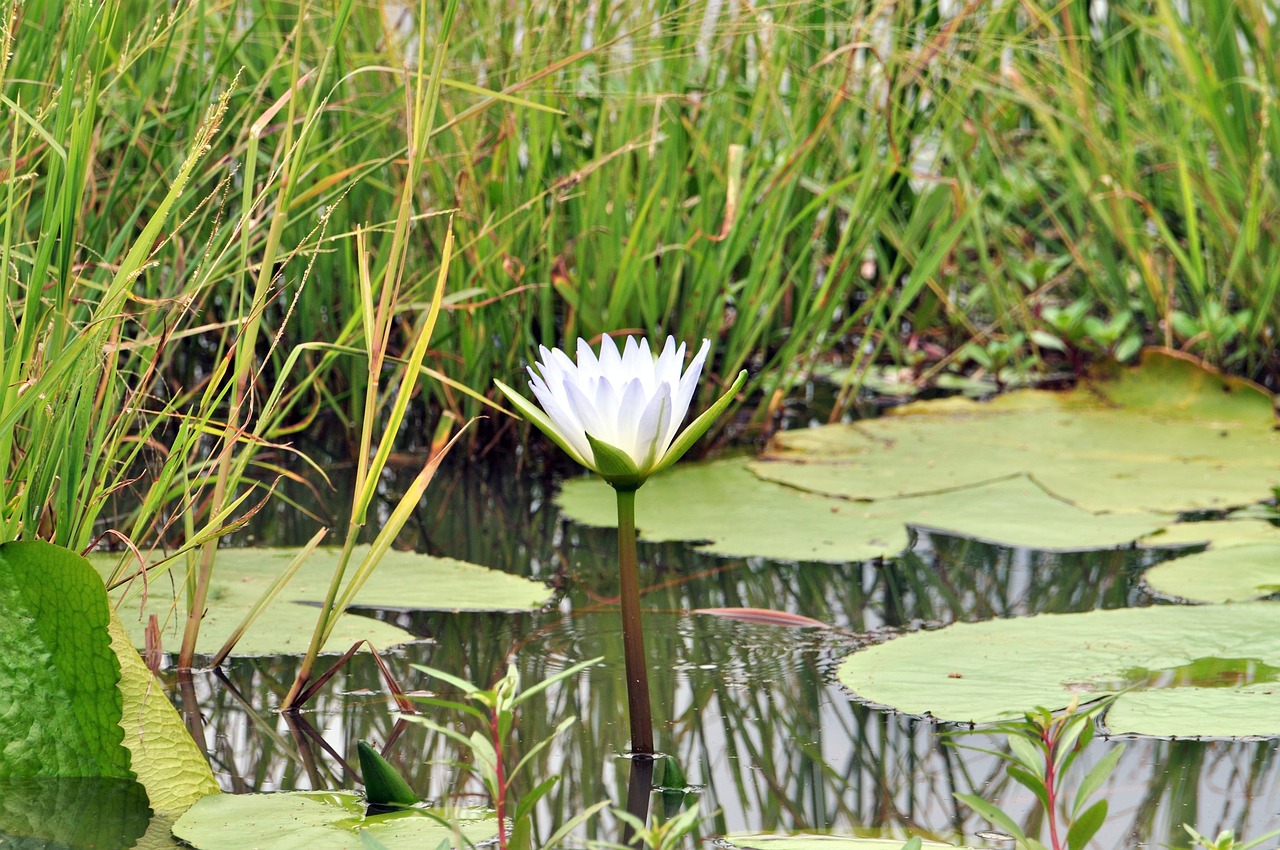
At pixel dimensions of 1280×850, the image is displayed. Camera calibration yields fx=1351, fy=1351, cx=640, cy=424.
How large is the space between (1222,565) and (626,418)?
100cm

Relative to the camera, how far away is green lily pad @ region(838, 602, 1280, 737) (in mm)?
1218

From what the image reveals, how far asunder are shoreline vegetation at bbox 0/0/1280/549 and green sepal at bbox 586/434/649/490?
269mm

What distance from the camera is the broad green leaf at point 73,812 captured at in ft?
3.33

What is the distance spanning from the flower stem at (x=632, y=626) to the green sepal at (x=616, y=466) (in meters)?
0.01

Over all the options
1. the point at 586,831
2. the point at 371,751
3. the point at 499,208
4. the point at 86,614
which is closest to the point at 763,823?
the point at 586,831

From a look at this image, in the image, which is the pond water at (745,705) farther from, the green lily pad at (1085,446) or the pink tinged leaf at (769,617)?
the green lily pad at (1085,446)

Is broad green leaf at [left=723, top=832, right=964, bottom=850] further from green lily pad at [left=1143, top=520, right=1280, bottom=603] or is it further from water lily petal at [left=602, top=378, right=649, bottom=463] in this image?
green lily pad at [left=1143, top=520, right=1280, bottom=603]

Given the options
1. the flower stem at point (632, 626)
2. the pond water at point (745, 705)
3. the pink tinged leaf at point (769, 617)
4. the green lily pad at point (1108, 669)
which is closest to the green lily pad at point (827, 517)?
the pond water at point (745, 705)

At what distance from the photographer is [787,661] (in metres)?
1.42

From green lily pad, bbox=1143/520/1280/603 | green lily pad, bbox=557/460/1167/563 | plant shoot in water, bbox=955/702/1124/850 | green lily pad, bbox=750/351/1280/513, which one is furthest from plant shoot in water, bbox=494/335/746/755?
green lily pad, bbox=750/351/1280/513

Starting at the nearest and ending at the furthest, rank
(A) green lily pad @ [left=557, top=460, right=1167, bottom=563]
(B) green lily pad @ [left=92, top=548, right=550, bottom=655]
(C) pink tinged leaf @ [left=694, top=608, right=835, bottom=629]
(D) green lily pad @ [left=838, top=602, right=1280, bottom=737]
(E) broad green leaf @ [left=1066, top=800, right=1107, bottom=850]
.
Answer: (E) broad green leaf @ [left=1066, top=800, right=1107, bottom=850], (D) green lily pad @ [left=838, top=602, right=1280, bottom=737], (B) green lily pad @ [left=92, top=548, right=550, bottom=655], (C) pink tinged leaf @ [left=694, top=608, right=835, bottom=629], (A) green lily pad @ [left=557, top=460, right=1167, bottom=563]

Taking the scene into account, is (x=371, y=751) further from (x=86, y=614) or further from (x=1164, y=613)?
(x=1164, y=613)

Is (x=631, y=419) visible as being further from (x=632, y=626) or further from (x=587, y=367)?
(x=632, y=626)

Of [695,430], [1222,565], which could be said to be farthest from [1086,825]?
[1222,565]
